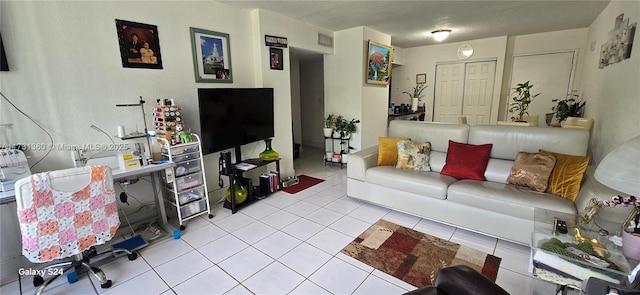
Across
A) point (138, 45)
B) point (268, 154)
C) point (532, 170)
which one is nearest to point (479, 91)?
point (532, 170)

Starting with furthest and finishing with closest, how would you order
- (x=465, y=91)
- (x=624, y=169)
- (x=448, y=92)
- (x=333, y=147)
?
(x=448, y=92) < (x=465, y=91) < (x=333, y=147) < (x=624, y=169)

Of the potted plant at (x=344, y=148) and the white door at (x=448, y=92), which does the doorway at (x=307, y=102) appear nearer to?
the potted plant at (x=344, y=148)

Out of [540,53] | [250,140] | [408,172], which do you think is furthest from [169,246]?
[540,53]

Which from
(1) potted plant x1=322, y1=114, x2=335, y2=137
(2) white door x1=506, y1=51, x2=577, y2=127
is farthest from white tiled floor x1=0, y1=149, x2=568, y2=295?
(2) white door x1=506, y1=51, x2=577, y2=127

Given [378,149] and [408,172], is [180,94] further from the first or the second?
[408,172]

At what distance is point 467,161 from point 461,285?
6.33 feet

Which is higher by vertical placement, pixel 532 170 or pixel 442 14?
pixel 442 14

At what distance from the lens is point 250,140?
3256 mm

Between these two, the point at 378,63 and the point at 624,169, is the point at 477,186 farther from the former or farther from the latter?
the point at 378,63

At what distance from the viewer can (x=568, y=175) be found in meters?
2.18

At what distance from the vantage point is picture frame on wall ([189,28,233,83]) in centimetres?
296

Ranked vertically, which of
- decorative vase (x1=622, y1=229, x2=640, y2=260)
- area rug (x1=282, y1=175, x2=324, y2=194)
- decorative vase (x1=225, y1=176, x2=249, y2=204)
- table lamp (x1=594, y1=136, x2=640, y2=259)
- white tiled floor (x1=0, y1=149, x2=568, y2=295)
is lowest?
white tiled floor (x1=0, y1=149, x2=568, y2=295)

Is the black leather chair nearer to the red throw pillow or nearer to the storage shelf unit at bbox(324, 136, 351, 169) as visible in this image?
the red throw pillow

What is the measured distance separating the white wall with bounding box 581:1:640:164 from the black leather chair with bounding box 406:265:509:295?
2.25m
